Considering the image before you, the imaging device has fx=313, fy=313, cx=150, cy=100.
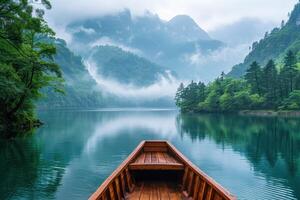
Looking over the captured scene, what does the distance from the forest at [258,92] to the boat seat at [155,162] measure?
90.3 metres

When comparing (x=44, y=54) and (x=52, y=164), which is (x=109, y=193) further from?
(x=44, y=54)

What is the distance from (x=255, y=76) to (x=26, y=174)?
351 ft

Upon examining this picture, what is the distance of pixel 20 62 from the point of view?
35938mm

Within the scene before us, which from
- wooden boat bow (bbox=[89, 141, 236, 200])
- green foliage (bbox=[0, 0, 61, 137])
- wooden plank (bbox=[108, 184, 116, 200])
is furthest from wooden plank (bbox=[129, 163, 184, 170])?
green foliage (bbox=[0, 0, 61, 137])

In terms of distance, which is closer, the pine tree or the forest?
the pine tree

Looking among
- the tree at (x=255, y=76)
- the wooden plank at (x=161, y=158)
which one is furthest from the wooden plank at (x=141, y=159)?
the tree at (x=255, y=76)

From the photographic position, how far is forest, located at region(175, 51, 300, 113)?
10481cm

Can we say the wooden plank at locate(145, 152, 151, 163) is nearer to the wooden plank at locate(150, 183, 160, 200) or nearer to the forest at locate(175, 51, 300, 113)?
the wooden plank at locate(150, 183, 160, 200)

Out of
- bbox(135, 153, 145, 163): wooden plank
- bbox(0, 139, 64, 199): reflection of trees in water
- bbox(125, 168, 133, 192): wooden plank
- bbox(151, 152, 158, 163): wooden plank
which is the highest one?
bbox(135, 153, 145, 163): wooden plank

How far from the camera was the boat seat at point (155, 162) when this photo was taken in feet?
43.8

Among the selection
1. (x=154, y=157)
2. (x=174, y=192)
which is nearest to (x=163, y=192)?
(x=174, y=192)

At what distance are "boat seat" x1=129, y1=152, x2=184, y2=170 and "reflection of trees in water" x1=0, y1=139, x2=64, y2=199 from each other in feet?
19.5

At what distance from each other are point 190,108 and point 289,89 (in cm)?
4754

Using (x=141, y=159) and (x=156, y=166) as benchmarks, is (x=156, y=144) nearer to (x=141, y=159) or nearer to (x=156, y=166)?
(x=141, y=159)
